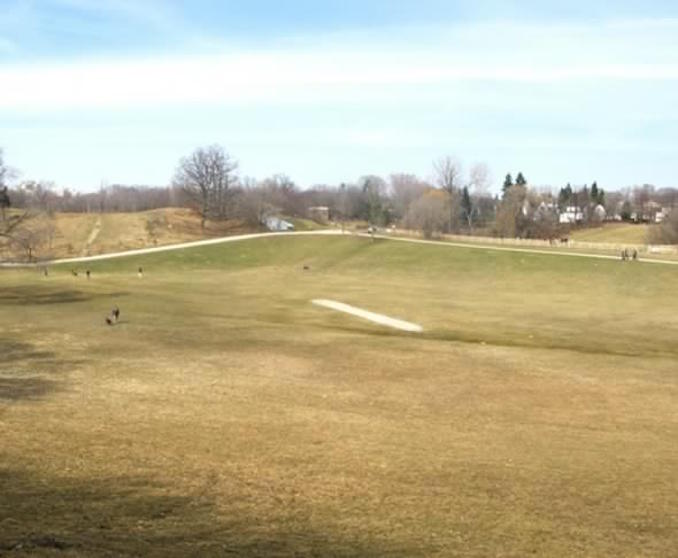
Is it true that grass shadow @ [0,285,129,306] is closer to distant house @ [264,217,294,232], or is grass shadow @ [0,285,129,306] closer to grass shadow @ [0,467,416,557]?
grass shadow @ [0,467,416,557]

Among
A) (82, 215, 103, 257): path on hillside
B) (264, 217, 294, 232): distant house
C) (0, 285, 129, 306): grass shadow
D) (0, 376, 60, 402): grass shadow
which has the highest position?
(264, 217, 294, 232): distant house

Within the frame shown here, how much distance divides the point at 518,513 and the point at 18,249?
81.9m

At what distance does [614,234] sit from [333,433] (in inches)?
5777

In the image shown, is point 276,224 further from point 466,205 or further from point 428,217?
point 466,205

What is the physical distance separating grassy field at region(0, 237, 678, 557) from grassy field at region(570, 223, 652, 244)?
331 feet

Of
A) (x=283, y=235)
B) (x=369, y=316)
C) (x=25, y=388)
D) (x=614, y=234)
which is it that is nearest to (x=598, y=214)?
(x=614, y=234)

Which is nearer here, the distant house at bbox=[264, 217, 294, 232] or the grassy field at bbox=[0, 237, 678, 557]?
the grassy field at bbox=[0, 237, 678, 557]

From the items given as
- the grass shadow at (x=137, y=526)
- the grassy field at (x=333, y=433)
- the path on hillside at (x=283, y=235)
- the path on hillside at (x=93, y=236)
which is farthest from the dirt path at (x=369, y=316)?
the path on hillside at (x=93, y=236)

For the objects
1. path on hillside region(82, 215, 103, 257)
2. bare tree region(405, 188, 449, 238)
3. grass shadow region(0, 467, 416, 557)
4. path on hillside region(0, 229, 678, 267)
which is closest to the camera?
grass shadow region(0, 467, 416, 557)

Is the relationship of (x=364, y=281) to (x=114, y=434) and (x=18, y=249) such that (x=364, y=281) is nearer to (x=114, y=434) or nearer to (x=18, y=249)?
(x=18, y=249)

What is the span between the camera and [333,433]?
16.9 meters

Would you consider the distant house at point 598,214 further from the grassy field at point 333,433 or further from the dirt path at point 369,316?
the grassy field at point 333,433

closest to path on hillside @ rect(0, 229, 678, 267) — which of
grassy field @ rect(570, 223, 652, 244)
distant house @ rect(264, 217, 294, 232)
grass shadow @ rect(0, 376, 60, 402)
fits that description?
distant house @ rect(264, 217, 294, 232)

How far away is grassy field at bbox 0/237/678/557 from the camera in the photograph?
33.6ft
